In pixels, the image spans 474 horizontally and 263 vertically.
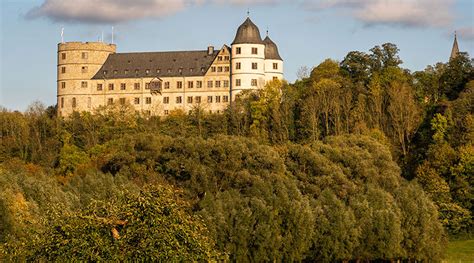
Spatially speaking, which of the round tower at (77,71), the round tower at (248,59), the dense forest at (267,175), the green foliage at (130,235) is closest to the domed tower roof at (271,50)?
the round tower at (248,59)

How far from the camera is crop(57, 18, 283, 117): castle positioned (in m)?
112

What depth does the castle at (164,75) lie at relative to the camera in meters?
112

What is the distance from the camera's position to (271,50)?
116 metres

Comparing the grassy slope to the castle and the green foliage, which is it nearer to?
the green foliage

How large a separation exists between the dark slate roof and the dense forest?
29.0 ft

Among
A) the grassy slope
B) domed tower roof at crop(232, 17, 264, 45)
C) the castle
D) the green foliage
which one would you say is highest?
domed tower roof at crop(232, 17, 264, 45)

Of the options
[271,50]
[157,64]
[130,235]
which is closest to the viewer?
[130,235]

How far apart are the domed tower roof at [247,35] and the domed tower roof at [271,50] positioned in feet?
8.85

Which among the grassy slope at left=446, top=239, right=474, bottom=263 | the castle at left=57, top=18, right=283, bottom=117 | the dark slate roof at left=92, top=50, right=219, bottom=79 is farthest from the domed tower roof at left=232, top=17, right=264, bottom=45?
the grassy slope at left=446, top=239, right=474, bottom=263

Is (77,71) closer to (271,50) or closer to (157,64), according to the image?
(157,64)

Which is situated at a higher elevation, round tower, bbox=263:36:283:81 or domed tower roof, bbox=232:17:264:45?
domed tower roof, bbox=232:17:264:45

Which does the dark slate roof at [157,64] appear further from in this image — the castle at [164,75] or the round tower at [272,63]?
the round tower at [272,63]

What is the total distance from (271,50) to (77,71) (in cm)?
2420

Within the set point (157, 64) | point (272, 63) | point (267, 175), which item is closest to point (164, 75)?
point (157, 64)
